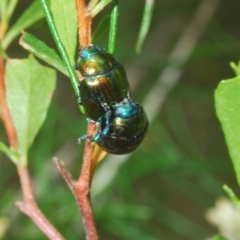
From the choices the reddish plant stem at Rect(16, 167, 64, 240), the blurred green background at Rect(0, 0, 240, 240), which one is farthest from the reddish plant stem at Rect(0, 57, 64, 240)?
the blurred green background at Rect(0, 0, 240, 240)

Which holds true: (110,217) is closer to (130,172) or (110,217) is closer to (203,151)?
(130,172)

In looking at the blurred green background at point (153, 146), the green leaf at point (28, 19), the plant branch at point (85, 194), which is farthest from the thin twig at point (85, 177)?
the blurred green background at point (153, 146)

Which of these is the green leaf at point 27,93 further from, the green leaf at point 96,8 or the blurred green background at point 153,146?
the blurred green background at point 153,146

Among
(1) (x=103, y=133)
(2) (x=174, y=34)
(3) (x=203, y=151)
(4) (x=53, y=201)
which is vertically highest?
(1) (x=103, y=133)

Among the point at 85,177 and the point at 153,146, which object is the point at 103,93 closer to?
the point at 85,177

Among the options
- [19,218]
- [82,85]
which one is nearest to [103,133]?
[82,85]
